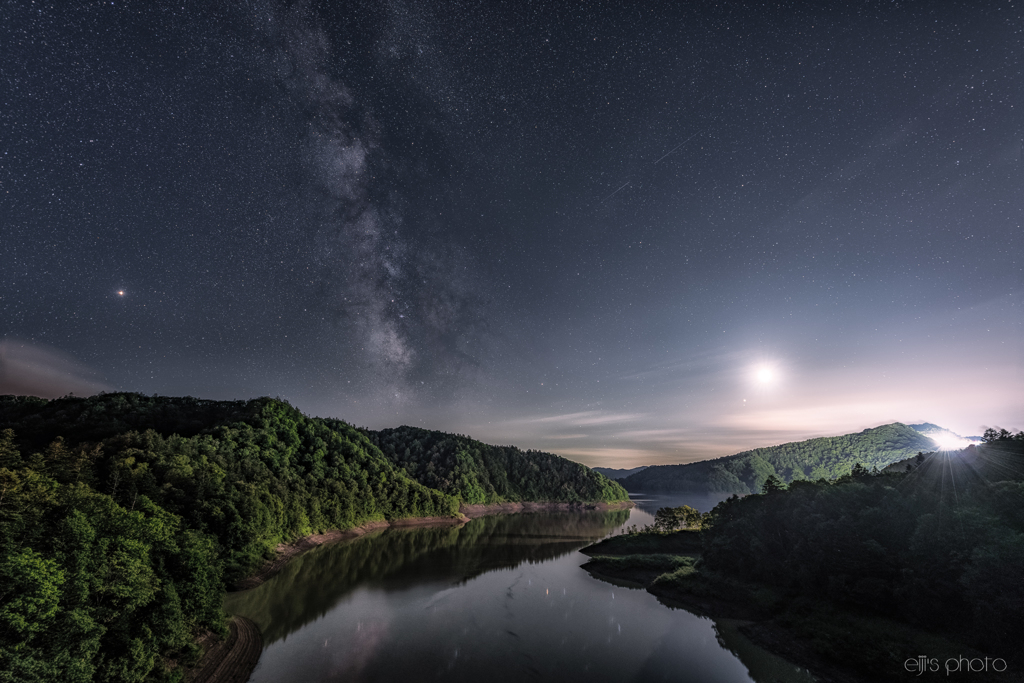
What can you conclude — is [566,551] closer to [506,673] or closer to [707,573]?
[707,573]

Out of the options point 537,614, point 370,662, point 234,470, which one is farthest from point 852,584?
point 234,470

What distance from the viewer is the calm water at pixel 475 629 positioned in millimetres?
38031

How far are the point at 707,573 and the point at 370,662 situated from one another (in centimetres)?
5252

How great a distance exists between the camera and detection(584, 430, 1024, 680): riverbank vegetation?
35500 mm

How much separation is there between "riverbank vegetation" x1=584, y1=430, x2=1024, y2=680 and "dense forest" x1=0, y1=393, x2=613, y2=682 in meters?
56.8

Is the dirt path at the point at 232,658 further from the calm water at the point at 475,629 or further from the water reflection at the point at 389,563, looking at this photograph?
the water reflection at the point at 389,563

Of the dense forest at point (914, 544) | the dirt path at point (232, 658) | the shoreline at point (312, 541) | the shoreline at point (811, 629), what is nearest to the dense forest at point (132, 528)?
the shoreline at point (312, 541)

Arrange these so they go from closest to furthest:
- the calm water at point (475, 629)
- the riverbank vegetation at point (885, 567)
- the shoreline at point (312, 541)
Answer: the riverbank vegetation at point (885, 567)
the calm water at point (475, 629)
the shoreline at point (312, 541)

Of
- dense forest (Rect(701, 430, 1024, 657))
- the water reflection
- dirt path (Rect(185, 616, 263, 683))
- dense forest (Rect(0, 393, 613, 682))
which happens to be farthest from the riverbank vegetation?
dense forest (Rect(0, 393, 613, 682))

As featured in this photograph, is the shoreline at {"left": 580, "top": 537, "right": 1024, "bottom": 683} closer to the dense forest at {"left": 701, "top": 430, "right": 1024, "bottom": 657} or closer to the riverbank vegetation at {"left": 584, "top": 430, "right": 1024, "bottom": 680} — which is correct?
the riverbank vegetation at {"left": 584, "top": 430, "right": 1024, "bottom": 680}

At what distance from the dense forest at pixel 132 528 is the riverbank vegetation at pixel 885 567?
5683 cm

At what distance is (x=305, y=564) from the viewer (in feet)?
260

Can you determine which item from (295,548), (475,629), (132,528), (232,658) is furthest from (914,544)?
(295,548)

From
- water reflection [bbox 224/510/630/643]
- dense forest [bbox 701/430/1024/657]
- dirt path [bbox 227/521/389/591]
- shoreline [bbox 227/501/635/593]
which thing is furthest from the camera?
shoreline [bbox 227/501/635/593]
